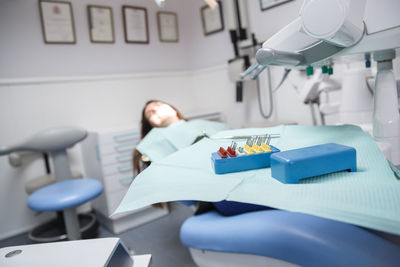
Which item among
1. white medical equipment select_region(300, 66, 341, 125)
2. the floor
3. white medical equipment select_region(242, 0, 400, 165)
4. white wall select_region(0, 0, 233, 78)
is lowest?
the floor

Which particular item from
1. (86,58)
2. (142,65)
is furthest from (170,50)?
(86,58)

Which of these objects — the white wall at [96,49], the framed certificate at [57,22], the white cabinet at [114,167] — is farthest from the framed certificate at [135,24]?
the white cabinet at [114,167]

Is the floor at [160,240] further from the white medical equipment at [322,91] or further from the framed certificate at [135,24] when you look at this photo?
the framed certificate at [135,24]

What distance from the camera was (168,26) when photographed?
2.94 m

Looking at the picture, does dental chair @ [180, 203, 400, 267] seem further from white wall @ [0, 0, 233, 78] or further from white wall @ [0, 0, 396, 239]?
white wall @ [0, 0, 233, 78]

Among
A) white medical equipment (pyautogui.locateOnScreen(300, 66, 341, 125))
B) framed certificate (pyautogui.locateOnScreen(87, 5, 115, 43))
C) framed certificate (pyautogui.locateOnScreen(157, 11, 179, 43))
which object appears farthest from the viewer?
framed certificate (pyautogui.locateOnScreen(157, 11, 179, 43))

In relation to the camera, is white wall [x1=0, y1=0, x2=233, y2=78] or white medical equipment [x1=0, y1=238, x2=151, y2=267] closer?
white medical equipment [x1=0, y1=238, x2=151, y2=267]

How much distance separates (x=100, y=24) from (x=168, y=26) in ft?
2.39

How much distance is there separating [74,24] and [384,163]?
2.51m

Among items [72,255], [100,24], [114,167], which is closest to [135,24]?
[100,24]

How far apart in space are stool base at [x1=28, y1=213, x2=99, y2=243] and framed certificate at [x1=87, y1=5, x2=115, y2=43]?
5.04 ft

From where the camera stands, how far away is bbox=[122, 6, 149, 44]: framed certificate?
2.65 meters

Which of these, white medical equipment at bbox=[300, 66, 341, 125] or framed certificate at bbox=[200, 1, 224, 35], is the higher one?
framed certificate at bbox=[200, 1, 224, 35]

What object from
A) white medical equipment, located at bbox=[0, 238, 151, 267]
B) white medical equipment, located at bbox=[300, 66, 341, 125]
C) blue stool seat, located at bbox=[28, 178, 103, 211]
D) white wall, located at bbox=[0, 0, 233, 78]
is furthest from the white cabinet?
white medical equipment, located at bbox=[0, 238, 151, 267]
